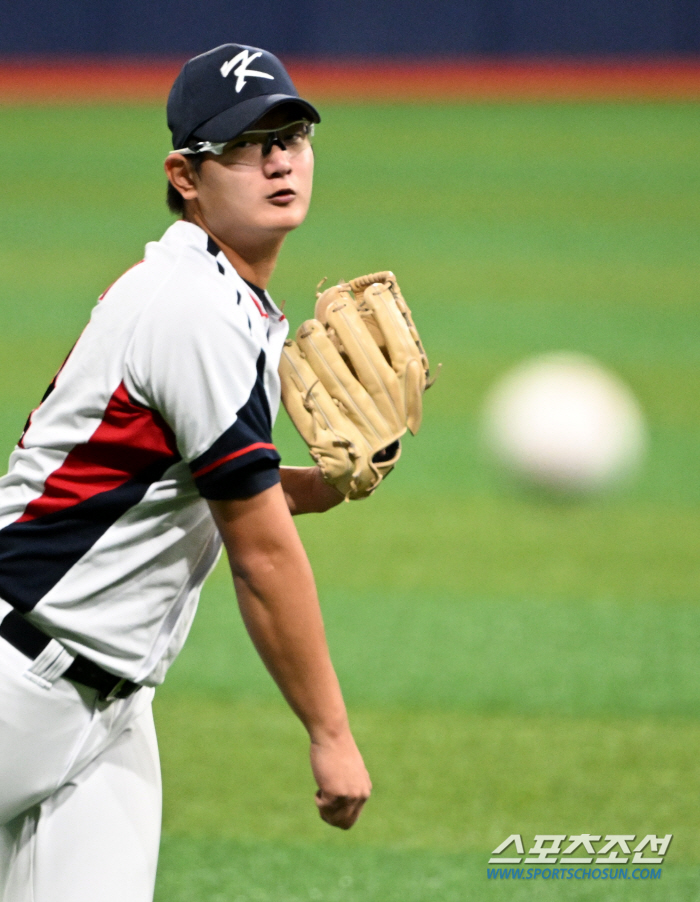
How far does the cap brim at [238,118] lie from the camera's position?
225 centimetres

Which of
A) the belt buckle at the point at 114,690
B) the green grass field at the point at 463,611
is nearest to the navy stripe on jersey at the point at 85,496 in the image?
the belt buckle at the point at 114,690

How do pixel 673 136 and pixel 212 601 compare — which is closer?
pixel 212 601

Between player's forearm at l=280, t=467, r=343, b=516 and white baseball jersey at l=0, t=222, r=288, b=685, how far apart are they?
0.45m

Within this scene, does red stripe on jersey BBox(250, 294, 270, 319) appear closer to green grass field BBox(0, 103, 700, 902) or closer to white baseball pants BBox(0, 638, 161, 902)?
white baseball pants BBox(0, 638, 161, 902)

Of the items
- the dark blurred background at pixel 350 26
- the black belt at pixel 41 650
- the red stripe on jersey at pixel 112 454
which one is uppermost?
the red stripe on jersey at pixel 112 454

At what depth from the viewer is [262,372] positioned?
2176 millimetres

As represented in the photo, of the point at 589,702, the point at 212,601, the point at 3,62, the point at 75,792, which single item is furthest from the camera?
the point at 3,62

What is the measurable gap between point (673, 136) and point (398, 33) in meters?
5.35

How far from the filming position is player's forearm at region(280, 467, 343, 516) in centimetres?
274

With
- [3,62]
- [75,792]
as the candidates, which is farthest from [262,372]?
[3,62]

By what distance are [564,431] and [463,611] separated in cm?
116

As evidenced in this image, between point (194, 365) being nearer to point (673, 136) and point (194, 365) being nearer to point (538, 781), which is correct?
point (538, 781)

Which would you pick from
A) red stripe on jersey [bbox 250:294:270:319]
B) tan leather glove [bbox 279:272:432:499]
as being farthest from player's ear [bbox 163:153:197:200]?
tan leather glove [bbox 279:272:432:499]

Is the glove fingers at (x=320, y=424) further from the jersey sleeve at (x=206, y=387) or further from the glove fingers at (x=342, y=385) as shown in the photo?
the jersey sleeve at (x=206, y=387)
